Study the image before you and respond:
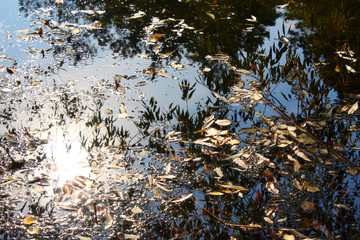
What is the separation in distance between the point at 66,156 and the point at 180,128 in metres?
0.61

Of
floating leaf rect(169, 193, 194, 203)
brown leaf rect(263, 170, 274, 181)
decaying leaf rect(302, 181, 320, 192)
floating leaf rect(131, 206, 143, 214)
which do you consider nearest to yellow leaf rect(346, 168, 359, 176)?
decaying leaf rect(302, 181, 320, 192)

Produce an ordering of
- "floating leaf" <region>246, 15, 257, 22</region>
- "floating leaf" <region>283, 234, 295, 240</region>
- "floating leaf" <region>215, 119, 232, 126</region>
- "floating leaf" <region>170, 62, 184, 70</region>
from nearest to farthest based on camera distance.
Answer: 1. "floating leaf" <region>283, 234, 295, 240</region>
2. "floating leaf" <region>215, 119, 232, 126</region>
3. "floating leaf" <region>170, 62, 184, 70</region>
4. "floating leaf" <region>246, 15, 257, 22</region>

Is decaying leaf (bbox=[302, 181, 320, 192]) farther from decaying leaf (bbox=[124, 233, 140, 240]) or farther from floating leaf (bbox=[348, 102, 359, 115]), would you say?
decaying leaf (bbox=[124, 233, 140, 240])

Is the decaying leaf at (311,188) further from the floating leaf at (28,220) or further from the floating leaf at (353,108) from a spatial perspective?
the floating leaf at (28,220)

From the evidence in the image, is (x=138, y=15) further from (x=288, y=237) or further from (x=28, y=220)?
(x=288, y=237)

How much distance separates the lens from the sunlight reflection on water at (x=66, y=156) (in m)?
1.56

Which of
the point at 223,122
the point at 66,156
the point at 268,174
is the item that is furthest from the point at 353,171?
the point at 66,156

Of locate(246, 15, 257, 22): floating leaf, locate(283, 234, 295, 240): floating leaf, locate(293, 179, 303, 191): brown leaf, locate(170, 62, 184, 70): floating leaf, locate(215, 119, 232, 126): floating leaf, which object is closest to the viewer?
locate(283, 234, 295, 240): floating leaf

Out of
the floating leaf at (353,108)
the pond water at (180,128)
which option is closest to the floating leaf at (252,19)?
the pond water at (180,128)

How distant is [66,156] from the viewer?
1657 mm

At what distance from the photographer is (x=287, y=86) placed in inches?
87.1

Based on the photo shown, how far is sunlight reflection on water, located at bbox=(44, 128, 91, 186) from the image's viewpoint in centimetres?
156

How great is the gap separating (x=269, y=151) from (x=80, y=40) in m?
1.85

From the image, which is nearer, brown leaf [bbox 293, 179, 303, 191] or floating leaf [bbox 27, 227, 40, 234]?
floating leaf [bbox 27, 227, 40, 234]
